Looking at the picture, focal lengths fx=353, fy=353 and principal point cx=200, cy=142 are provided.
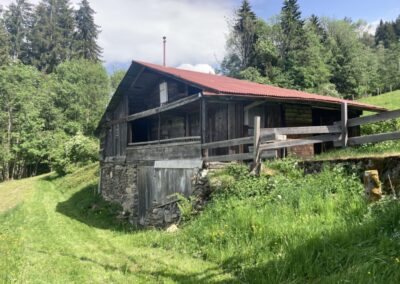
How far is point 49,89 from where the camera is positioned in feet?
146

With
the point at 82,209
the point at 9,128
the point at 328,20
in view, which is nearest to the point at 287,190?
the point at 82,209

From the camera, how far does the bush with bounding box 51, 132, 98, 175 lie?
104 ft

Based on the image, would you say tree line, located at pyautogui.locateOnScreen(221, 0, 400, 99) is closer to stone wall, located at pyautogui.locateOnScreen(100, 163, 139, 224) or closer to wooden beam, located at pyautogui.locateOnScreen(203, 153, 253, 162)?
stone wall, located at pyautogui.locateOnScreen(100, 163, 139, 224)

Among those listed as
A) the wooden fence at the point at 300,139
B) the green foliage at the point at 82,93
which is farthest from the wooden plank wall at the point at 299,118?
the green foliage at the point at 82,93

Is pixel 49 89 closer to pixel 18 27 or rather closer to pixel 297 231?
pixel 18 27

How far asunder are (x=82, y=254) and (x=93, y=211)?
8.61m

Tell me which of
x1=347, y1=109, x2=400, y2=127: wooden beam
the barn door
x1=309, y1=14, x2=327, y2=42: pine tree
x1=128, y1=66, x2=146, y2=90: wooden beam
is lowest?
the barn door

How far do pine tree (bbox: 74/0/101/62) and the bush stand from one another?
29.2 metres

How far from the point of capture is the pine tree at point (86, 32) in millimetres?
57969

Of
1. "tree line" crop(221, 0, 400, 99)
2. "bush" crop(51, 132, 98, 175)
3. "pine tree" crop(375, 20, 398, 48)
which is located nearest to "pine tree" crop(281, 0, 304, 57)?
"tree line" crop(221, 0, 400, 99)

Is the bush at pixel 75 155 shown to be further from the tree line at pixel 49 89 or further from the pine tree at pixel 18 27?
the pine tree at pixel 18 27

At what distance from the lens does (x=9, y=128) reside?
1489 inches

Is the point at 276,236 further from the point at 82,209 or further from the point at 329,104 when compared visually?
the point at 82,209

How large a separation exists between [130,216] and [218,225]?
29.1 ft
